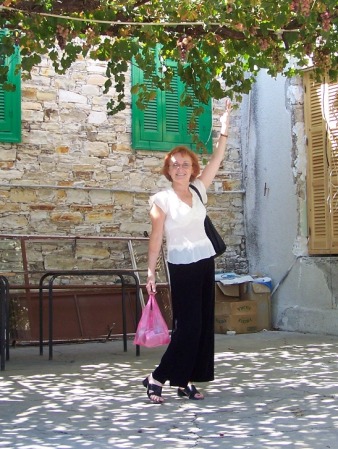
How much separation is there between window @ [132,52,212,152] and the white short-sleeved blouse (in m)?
4.45

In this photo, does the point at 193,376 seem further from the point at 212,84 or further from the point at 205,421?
the point at 212,84

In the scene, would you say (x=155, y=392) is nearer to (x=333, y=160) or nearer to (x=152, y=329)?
(x=152, y=329)

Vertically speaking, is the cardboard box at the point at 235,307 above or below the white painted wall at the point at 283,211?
below

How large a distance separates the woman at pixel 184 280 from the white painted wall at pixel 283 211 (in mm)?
4126

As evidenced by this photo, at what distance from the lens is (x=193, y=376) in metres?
5.22

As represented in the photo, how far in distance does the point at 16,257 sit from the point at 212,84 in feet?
11.1

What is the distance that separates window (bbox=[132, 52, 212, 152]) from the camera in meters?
9.59

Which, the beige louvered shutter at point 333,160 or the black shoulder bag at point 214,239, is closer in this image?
the black shoulder bag at point 214,239

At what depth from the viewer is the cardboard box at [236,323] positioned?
30.9 ft

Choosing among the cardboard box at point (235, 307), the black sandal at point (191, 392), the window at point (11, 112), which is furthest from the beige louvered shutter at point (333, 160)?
the black sandal at point (191, 392)

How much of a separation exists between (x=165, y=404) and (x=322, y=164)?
16.0ft

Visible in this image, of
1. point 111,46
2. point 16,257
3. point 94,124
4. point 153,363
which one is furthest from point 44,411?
point 94,124

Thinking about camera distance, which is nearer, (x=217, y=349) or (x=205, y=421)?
(x=205, y=421)

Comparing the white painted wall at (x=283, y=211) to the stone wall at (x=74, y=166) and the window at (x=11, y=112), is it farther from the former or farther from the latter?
the window at (x=11, y=112)
